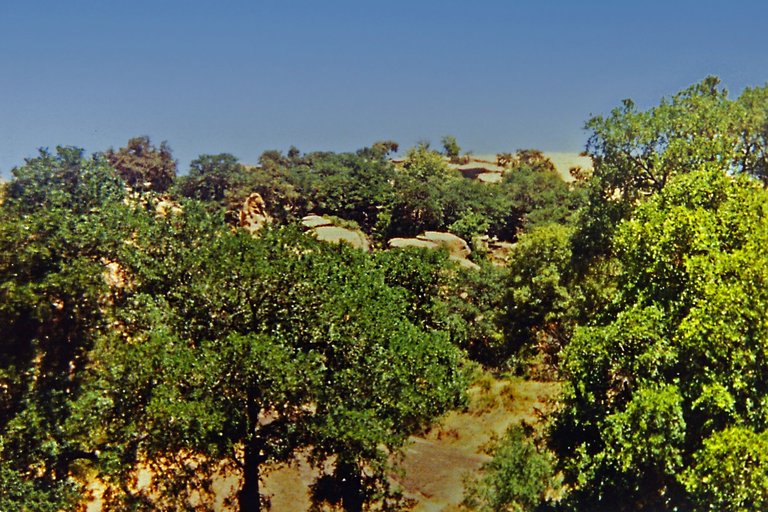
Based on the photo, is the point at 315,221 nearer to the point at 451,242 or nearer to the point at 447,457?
the point at 451,242

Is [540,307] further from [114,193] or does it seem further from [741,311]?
[114,193]

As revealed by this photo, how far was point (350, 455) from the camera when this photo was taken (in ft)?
58.2

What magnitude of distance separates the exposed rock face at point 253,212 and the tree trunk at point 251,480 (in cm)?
5178

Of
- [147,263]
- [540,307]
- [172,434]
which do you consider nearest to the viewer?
[172,434]

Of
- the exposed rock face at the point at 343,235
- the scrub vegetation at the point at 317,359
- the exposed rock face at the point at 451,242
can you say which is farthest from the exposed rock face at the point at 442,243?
the scrub vegetation at the point at 317,359

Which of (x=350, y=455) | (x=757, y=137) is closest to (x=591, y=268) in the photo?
(x=757, y=137)

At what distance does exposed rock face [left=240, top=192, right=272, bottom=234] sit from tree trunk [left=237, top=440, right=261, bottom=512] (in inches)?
2039

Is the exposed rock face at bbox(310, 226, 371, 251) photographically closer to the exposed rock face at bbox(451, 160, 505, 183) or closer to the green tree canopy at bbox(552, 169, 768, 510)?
the exposed rock face at bbox(451, 160, 505, 183)

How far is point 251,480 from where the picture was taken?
1902 cm

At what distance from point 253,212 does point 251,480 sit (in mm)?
55560

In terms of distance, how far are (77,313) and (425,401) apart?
492 inches

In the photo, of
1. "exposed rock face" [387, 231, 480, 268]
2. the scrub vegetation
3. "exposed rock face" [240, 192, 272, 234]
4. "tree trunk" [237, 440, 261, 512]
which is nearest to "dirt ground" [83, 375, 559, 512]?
the scrub vegetation

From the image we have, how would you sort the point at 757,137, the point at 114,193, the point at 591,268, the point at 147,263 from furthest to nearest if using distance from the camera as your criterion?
the point at 591,268
the point at 757,137
the point at 114,193
the point at 147,263

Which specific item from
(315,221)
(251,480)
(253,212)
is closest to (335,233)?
(315,221)
